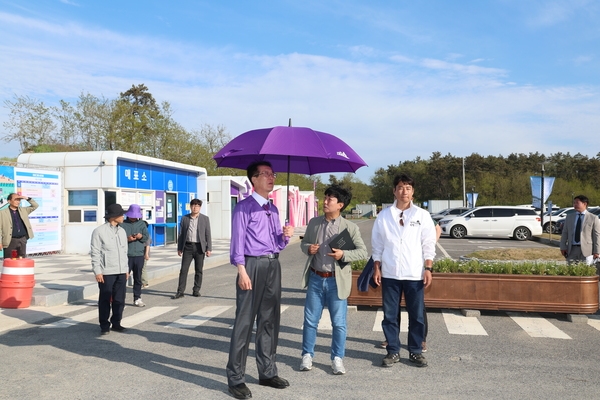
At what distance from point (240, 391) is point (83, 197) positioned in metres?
15.8

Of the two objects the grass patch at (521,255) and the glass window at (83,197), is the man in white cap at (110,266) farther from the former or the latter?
the glass window at (83,197)

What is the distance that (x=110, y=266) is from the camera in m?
7.45

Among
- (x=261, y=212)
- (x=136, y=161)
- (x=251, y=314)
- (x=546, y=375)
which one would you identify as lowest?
(x=546, y=375)

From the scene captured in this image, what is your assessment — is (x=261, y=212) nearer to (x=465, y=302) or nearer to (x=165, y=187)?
(x=465, y=302)

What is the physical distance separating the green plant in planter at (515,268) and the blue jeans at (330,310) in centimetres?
375

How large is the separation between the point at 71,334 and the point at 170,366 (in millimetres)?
2339

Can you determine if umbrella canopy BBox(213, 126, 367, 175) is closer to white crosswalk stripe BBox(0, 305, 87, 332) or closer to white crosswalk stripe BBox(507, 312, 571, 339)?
white crosswalk stripe BBox(507, 312, 571, 339)

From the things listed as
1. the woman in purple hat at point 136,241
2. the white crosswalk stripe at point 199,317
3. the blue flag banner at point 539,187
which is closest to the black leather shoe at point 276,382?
the white crosswalk stripe at point 199,317

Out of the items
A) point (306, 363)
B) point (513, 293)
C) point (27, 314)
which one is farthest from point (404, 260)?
point (27, 314)

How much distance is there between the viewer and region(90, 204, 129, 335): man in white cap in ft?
24.1

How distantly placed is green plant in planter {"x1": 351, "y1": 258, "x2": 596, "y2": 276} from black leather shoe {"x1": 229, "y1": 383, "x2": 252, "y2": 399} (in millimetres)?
4844

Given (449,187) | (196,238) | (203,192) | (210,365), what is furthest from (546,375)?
(449,187)

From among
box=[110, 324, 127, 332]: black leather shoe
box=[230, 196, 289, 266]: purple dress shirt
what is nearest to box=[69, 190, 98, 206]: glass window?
box=[110, 324, 127, 332]: black leather shoe

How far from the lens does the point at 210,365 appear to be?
18.9ft
